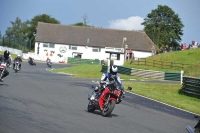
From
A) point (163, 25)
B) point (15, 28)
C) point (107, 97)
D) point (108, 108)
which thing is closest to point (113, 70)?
point (107, 97)

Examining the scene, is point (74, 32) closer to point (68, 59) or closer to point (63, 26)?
point (63, 26)

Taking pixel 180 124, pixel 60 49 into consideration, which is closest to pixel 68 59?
pixel 60 49

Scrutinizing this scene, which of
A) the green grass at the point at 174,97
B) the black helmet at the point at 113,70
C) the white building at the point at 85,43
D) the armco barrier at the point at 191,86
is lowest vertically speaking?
the green grass at the point at 174,97

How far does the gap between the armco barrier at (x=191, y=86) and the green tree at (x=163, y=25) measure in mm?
78237

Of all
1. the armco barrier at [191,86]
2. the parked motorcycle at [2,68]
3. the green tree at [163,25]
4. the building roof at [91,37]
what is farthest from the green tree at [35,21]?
the parked motorcycle at [2,68]

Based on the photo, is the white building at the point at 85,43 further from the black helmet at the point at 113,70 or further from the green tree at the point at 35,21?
the black helmet at the point at 113,70

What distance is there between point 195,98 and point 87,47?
74141 mm

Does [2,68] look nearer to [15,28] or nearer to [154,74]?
[154,74]

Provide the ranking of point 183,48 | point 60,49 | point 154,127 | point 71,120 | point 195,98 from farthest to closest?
point 60,49 → point 183,48 → point 195,98 → point 154,127 → point 71,120

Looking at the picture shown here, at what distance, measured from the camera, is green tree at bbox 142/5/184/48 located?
10981 cm

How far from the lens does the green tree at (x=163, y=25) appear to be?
110 meters

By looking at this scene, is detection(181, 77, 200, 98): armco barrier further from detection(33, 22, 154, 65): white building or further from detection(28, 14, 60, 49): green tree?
detection(28, 14, 60, 49): green tree

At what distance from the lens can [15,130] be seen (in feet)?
33.1

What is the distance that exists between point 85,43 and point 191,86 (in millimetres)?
73335
